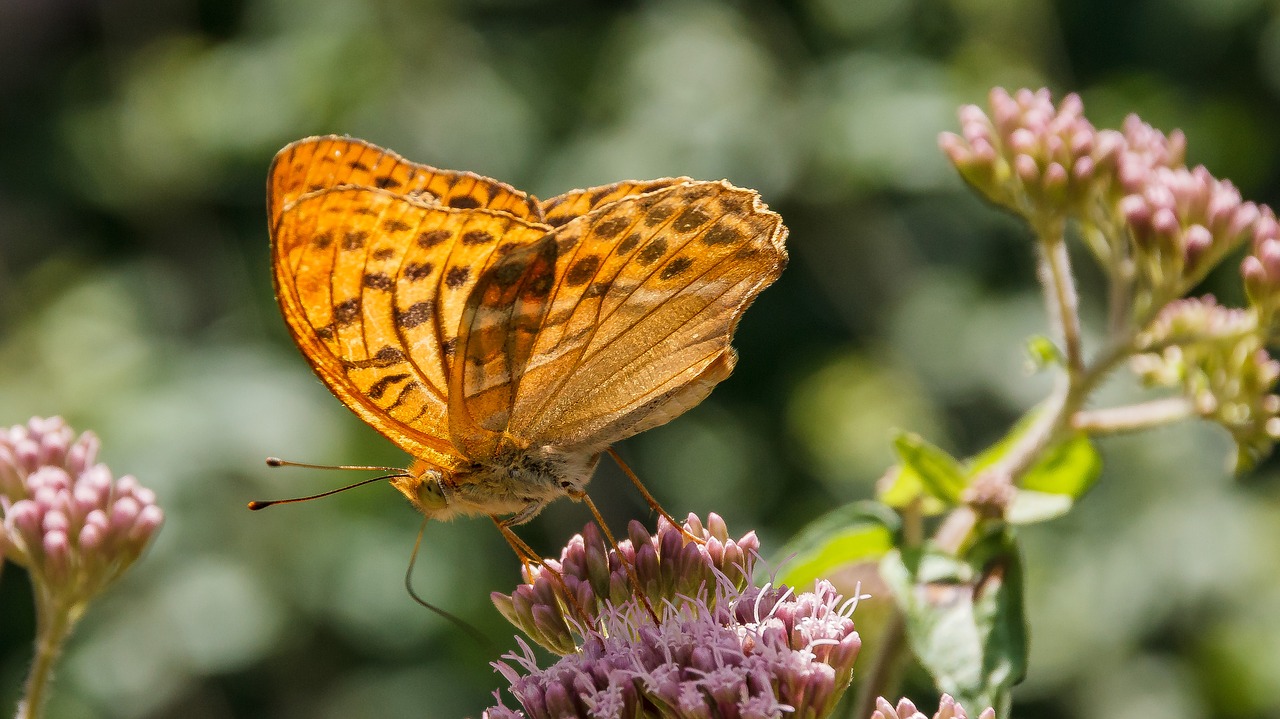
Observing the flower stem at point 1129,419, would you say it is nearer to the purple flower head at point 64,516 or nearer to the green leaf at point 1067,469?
the green leaf at point 1067,469

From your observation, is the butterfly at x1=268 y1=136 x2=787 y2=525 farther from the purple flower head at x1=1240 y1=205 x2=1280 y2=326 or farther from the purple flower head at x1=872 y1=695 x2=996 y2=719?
the purple flower head at x1=1240 y1=205 x2=1280 y2=326

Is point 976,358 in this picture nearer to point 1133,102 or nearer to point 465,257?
point 1133,102

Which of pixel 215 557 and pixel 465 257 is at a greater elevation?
pixel 465 257

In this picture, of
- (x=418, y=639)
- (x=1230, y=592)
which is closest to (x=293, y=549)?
(x=418, y=639)

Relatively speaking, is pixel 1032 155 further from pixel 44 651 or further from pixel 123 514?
pixel 44 651

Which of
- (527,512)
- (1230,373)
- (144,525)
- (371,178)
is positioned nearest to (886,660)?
(527,512)

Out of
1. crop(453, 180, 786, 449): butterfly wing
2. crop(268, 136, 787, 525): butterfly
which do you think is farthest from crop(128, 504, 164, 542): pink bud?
crop(453, 180, 786, 449): butterfly wing
